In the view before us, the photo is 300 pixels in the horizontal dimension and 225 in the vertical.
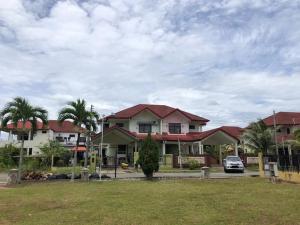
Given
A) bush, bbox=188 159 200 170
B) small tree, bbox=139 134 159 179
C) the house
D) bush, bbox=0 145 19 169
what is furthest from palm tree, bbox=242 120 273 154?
bush, bbox=0 145 19 169

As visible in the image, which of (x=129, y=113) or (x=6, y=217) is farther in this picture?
(x=129, y=113)

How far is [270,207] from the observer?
1231cm

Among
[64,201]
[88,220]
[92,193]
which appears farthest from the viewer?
[92,193]

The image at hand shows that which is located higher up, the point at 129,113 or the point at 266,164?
the point at 129,113

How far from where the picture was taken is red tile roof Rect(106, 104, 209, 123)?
48281 mm

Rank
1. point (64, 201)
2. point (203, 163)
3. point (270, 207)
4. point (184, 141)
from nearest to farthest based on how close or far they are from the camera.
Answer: point (270, 207) → point (64, 201) → point (203, 163) → point (184, 141)

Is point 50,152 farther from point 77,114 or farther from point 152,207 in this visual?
point 152,207

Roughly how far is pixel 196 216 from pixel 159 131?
38.3m

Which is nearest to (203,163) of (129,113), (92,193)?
(129,113)

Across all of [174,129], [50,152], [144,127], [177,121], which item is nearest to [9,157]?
[50,152]

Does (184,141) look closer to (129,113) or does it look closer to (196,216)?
(129,113)

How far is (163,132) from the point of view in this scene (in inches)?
1930

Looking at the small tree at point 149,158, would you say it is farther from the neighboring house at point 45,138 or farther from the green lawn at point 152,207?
the neighboring house at point 45,138

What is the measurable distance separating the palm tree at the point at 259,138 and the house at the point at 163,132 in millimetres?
1712
